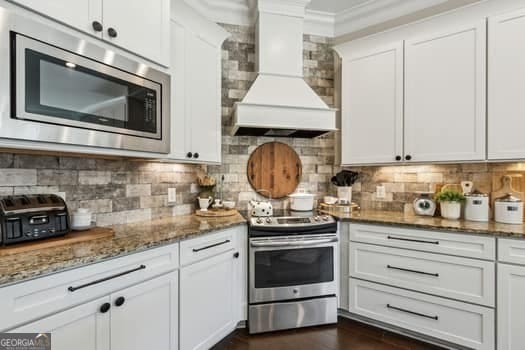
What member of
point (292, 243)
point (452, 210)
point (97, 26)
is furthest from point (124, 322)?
point (452, 210)

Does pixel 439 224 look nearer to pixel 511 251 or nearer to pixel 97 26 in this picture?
pixel 511 251

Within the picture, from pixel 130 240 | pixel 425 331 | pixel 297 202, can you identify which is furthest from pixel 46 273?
pixel 425 331

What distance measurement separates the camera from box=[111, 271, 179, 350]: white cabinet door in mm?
1335

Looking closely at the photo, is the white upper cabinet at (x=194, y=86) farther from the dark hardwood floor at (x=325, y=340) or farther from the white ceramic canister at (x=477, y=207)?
the white ceramic canister at (x=477, y=207)

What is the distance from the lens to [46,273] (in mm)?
1049

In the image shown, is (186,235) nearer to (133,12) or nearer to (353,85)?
(133,12)

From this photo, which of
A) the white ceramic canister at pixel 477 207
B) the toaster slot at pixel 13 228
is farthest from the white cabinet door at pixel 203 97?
the white ceramic canister at pixel 477 207

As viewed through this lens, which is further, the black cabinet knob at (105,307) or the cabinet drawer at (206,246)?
the cabinet drawer at (206,246)

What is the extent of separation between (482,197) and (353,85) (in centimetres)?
147

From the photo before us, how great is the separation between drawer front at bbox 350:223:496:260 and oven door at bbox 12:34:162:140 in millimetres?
1824

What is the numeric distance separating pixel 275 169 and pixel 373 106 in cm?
115

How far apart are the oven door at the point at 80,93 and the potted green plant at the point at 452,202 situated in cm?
230

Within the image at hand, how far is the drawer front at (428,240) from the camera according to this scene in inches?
75.4
